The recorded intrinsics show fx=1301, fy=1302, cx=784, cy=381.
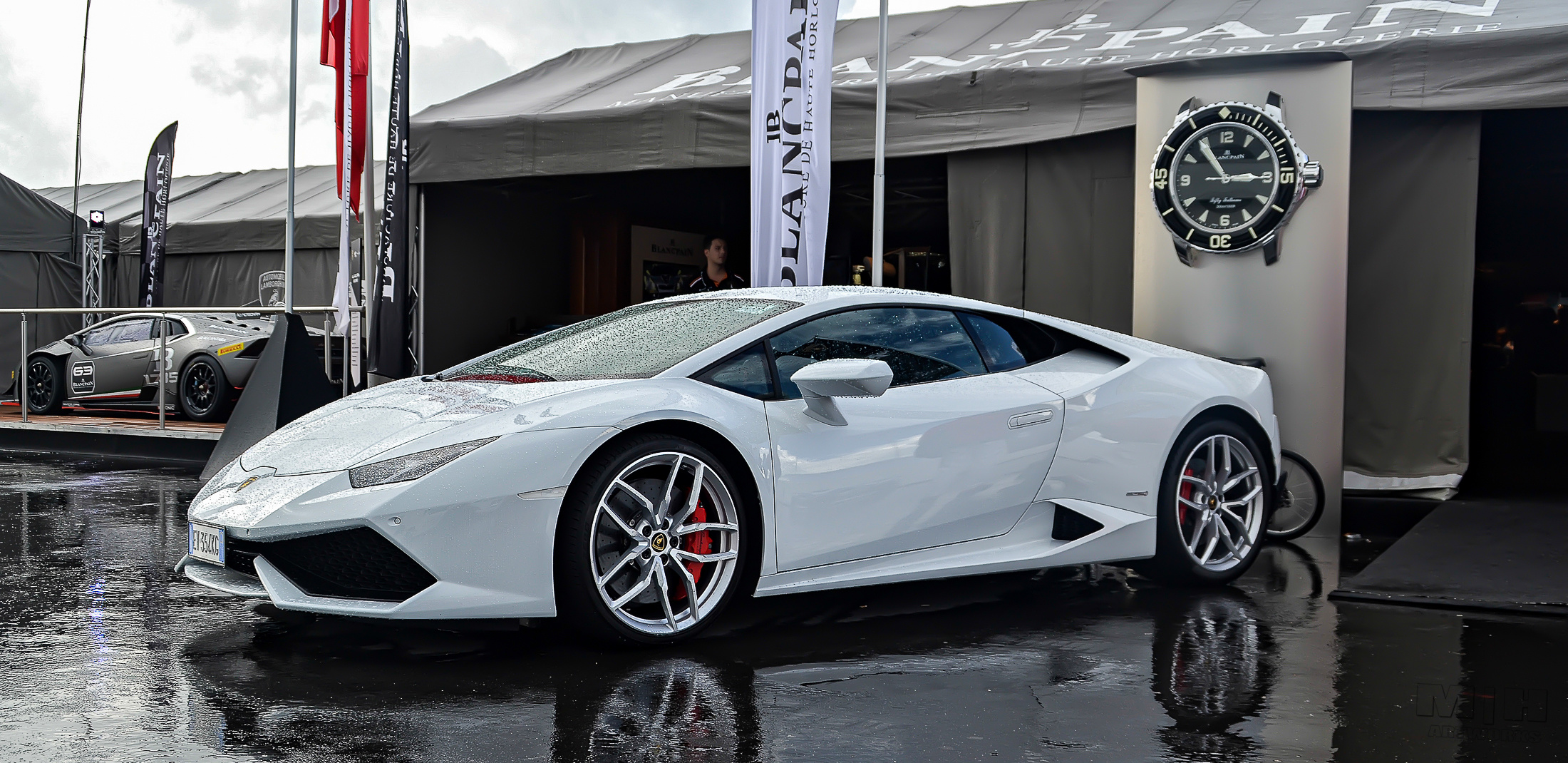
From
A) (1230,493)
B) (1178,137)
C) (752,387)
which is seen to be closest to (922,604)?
(752,387)

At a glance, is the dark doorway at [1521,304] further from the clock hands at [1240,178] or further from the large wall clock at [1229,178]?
the clock hands at [1240,178]

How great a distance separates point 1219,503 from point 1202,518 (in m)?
0.12

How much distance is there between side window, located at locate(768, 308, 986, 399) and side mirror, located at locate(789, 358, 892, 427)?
0.18m

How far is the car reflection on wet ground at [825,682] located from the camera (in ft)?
9.50

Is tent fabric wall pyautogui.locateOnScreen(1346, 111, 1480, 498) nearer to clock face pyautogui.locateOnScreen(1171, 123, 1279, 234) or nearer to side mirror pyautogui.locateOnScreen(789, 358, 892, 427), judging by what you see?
clock face pyautogui.locateOnScreen(1171, 123, 1279, 234)

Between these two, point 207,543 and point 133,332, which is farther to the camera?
point 133,332

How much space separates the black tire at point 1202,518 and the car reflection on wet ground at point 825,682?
105 mm

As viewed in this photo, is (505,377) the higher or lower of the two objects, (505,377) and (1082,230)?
the lower

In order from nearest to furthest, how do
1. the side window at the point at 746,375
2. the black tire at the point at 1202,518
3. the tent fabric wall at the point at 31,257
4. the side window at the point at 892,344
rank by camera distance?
the side window at the point at 746,375, the side window at the point at 892,344, the black tire at the point at 1202,518, the tent fabric wall at the point at 31,257

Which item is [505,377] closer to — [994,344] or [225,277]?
[994,344]

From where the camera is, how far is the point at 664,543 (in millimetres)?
3758

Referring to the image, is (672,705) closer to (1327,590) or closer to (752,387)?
(752,387)

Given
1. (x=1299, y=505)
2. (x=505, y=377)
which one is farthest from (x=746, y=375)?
(x=1299, y=505)

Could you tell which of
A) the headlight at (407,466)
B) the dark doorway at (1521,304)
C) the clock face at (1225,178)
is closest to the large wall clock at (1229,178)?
the clock face at (1225,178)
